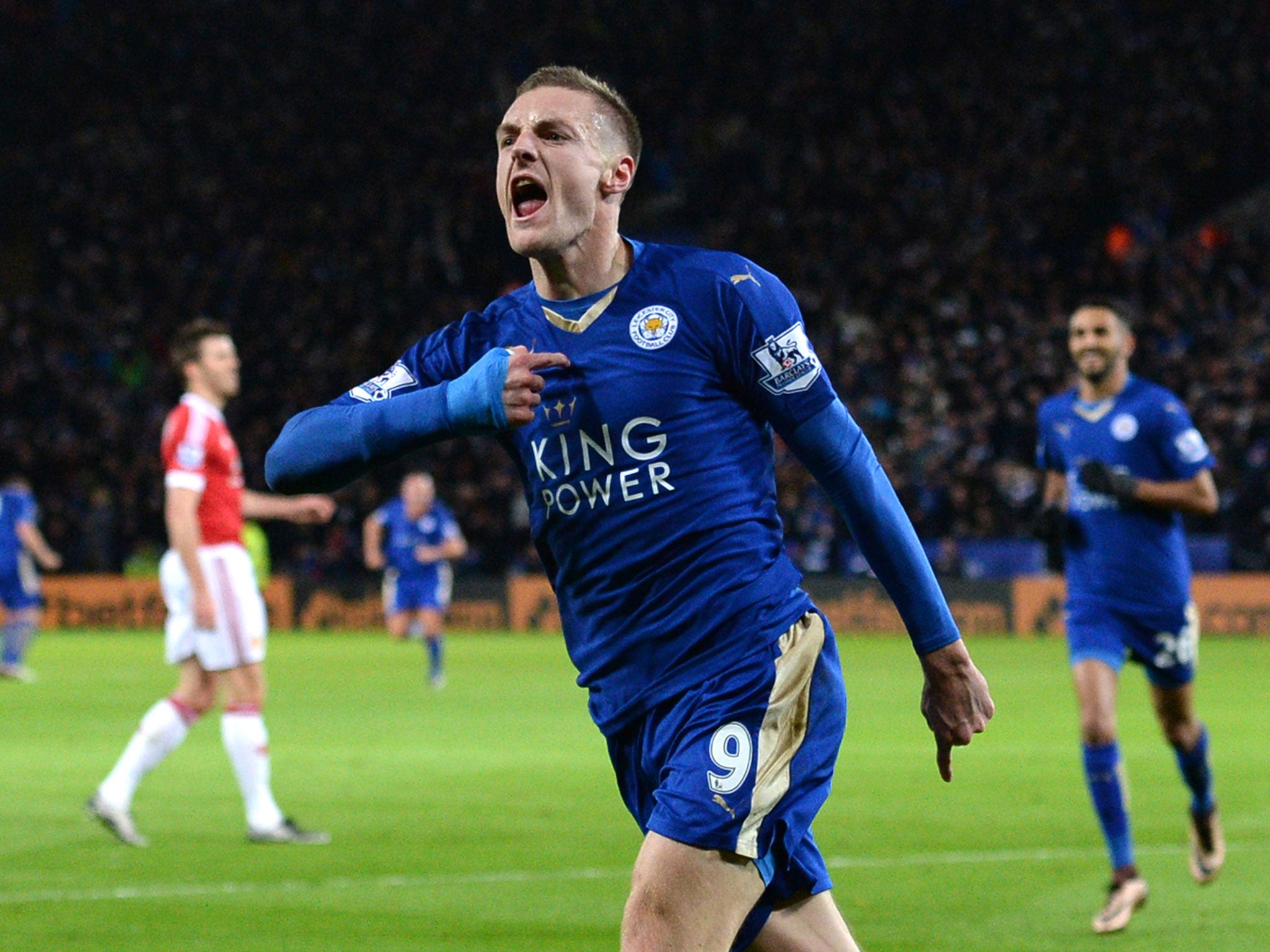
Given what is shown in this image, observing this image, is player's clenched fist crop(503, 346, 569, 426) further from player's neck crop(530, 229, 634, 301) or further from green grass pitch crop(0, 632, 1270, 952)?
green grass pitch crop(0, 632, 1270, 952)

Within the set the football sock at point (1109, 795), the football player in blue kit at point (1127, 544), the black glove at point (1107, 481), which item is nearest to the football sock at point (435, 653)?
the football player in blue kit at point (1127, 544)

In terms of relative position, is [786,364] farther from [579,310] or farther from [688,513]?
[579,310]

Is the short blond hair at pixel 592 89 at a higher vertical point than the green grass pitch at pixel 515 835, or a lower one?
higher

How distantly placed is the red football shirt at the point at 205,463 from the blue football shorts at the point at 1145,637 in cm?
388

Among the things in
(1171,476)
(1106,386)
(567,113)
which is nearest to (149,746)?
(1106,386)

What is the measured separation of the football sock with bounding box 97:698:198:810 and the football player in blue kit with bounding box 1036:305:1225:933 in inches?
163

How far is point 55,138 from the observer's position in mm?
37438

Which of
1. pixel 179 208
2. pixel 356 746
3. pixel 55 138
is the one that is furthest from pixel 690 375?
pixel 55 138

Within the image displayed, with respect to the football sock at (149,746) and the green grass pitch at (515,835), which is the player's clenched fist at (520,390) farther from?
the football sock at (149,746)

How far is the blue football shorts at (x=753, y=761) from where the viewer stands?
11.4 ft

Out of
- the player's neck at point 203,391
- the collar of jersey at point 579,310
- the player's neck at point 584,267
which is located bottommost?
the collar of jersey at point 579,310

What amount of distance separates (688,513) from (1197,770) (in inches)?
187

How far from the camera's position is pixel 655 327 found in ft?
12.1

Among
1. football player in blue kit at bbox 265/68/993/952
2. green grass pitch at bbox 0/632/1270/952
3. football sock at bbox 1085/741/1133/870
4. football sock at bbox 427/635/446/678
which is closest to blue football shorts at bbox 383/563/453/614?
football sock at bbox 427/635/446/678
